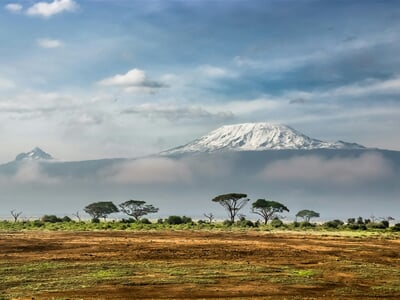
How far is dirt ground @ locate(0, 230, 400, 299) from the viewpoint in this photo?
2547 cm

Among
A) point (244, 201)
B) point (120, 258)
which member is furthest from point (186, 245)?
point (244, 201)

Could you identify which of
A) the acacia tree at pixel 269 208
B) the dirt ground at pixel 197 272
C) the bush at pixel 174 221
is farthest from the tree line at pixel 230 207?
the dirt ground at pixel 197 272

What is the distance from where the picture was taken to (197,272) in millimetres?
31562

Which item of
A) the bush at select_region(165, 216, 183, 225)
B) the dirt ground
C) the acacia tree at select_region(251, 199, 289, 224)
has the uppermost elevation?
the acacia tree at select_region(251, 199, 289, 224)

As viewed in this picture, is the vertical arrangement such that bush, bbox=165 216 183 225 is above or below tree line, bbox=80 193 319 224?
below

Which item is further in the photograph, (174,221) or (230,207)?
(230,207)

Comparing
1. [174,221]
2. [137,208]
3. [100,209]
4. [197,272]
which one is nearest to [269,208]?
[174,221]

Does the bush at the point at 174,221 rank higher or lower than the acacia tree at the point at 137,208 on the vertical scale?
lower

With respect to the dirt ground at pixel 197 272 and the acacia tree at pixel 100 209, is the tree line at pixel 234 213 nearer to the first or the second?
the acacia tree at pixel 100 209

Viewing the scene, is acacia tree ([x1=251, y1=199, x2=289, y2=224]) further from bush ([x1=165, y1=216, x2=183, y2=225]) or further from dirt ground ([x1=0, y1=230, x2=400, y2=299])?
dirt ground ([x1=0, y1=230, x2=400, y2=299])

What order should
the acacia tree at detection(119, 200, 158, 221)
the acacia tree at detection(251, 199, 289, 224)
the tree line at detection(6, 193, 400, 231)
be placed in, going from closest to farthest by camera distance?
the tree line at detection(6, 193, 400, 231) → the acacia tree at detection(251, 199, 289, 224) → the acacia tree at detection(119, 200, 158, 221)

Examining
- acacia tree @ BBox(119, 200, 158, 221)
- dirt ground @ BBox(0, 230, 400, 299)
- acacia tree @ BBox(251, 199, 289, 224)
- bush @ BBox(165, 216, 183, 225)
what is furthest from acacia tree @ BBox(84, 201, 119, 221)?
dirt ground @ BBox(0, 230, 400, 299)

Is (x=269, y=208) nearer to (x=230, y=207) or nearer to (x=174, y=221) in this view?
(x=230, y=207)

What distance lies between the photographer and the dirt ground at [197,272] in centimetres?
2547
